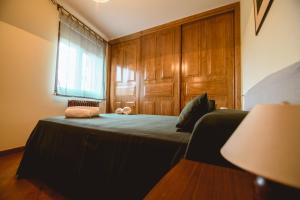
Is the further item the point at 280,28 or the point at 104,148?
the point at 104,148

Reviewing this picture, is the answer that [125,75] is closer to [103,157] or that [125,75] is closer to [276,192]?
[103,157]

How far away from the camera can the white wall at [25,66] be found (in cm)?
210

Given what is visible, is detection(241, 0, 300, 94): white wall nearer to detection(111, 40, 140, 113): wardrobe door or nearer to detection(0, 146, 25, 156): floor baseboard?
detection(111, 40, 140, 113): wardrobe door

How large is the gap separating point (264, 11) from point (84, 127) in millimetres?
1725

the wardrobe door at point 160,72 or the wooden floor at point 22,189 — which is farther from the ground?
the wardrobe door at point 160,72

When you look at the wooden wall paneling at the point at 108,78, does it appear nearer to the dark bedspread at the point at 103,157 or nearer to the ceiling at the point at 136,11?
the ceiling at the point at 136,11

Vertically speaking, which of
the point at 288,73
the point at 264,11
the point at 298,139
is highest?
the point at 264,11

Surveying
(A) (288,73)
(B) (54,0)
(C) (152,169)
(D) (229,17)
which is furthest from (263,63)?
(B) (54,0)

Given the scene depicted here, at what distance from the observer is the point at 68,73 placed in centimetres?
295

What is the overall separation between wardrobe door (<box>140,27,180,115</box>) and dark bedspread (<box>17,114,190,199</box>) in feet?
7.80

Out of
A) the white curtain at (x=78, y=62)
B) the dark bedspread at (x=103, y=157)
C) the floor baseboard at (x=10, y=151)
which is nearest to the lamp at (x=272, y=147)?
the dark bedspread at (x=103, y=157)

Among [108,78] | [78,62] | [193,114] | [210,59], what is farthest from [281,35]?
[108,78]

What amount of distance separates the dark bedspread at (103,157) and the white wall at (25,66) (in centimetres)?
115

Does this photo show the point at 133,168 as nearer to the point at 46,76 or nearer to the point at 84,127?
the point at 84,127
